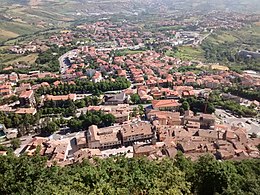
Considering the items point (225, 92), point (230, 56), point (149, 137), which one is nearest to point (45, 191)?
point (149, 137)

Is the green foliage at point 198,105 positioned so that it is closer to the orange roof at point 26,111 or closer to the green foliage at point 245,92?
the green foliage at point 245,92

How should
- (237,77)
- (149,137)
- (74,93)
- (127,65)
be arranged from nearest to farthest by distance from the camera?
1. (149,137)
2. (74,93)
3. (237,77)
4. (127,65)

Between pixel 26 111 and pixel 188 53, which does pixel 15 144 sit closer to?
pixel 26 111

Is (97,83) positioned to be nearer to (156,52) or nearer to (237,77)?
(237,77)

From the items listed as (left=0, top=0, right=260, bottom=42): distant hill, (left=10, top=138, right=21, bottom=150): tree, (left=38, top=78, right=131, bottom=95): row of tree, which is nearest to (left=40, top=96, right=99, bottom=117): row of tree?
(left=38, top=78, right=131, bottom=95): row of tree

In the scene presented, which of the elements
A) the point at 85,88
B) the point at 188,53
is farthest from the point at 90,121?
the point at 188,53

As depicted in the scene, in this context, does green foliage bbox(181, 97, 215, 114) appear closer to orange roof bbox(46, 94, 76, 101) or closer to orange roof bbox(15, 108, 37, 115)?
orange roof bbox(46, 94, 76, 101)
